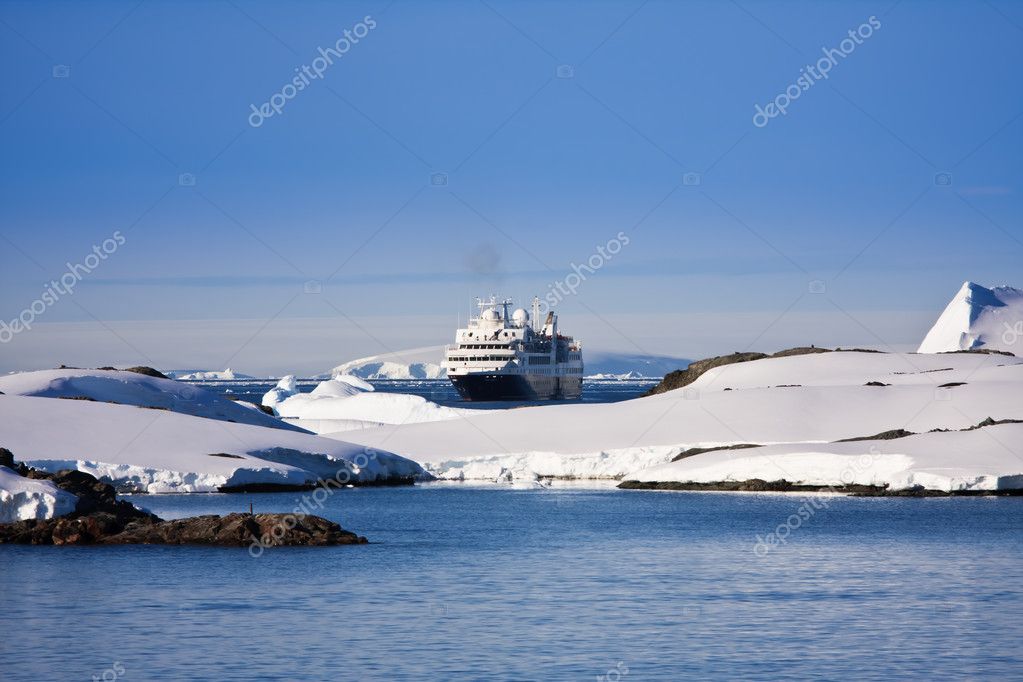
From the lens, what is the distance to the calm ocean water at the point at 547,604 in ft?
59.2

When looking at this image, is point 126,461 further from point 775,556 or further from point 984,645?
point 984,645

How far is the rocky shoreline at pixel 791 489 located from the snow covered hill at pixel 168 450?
10.8 m

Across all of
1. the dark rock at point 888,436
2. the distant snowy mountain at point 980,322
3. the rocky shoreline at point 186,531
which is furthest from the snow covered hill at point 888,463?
the distant snowy mountain at point 980,322

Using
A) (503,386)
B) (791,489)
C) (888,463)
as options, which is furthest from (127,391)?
(503,386)

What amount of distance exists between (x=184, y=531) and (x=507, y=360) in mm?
88057

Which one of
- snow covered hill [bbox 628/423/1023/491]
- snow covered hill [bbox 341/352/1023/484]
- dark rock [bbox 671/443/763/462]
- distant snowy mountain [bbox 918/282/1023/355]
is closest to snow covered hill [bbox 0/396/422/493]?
snow covered hill [bbox 341/352/1023/484]

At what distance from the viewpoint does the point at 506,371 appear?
118250 millimetres

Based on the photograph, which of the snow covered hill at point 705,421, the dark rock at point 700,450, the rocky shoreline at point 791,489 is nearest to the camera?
the rocky shoreline at point 791,489

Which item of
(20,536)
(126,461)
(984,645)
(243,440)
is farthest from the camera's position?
(243,440)

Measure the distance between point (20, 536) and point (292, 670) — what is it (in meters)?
16.0

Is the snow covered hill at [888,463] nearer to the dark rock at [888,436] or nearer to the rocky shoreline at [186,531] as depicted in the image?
the dark rock at [888,436]

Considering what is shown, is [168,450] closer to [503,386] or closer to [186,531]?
[186,531]

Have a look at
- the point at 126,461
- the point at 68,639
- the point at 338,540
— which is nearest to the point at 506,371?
the point at 126,461

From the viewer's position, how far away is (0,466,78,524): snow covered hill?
105ft
